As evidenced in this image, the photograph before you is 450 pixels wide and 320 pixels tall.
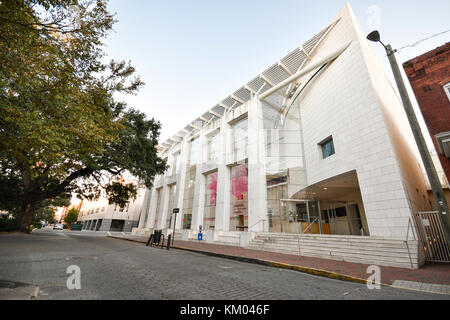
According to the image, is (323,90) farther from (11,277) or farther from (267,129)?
(11,277)

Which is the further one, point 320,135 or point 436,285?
point 320,135

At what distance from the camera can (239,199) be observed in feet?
59.4

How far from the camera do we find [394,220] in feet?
29.6

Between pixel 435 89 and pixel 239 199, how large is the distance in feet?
47.4

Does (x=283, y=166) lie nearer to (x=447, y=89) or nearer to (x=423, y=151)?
(x=447, y=89)

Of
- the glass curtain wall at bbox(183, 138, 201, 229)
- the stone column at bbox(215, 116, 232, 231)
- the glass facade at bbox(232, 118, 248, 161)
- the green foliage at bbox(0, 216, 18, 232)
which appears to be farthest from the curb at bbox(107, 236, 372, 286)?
the green foliage at bbox(0, 216, 18, 232)

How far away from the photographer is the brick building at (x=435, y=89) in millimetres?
9188

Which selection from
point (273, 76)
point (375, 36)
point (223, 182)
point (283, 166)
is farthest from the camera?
point (223, 182)

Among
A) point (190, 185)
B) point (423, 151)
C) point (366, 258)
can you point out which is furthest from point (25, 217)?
point (423, 151)

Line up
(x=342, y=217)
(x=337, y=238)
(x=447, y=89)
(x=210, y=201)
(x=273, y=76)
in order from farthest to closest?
(x=210, y=201) < (x=273, y=76) < (x=342, y=217) < (x=337, y=238) < (x=447, y=89)

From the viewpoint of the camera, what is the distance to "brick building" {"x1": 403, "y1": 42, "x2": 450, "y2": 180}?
30.1 ft

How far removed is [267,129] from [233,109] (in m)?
5.17

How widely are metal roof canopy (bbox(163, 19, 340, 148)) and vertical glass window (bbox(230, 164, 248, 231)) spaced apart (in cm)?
782
